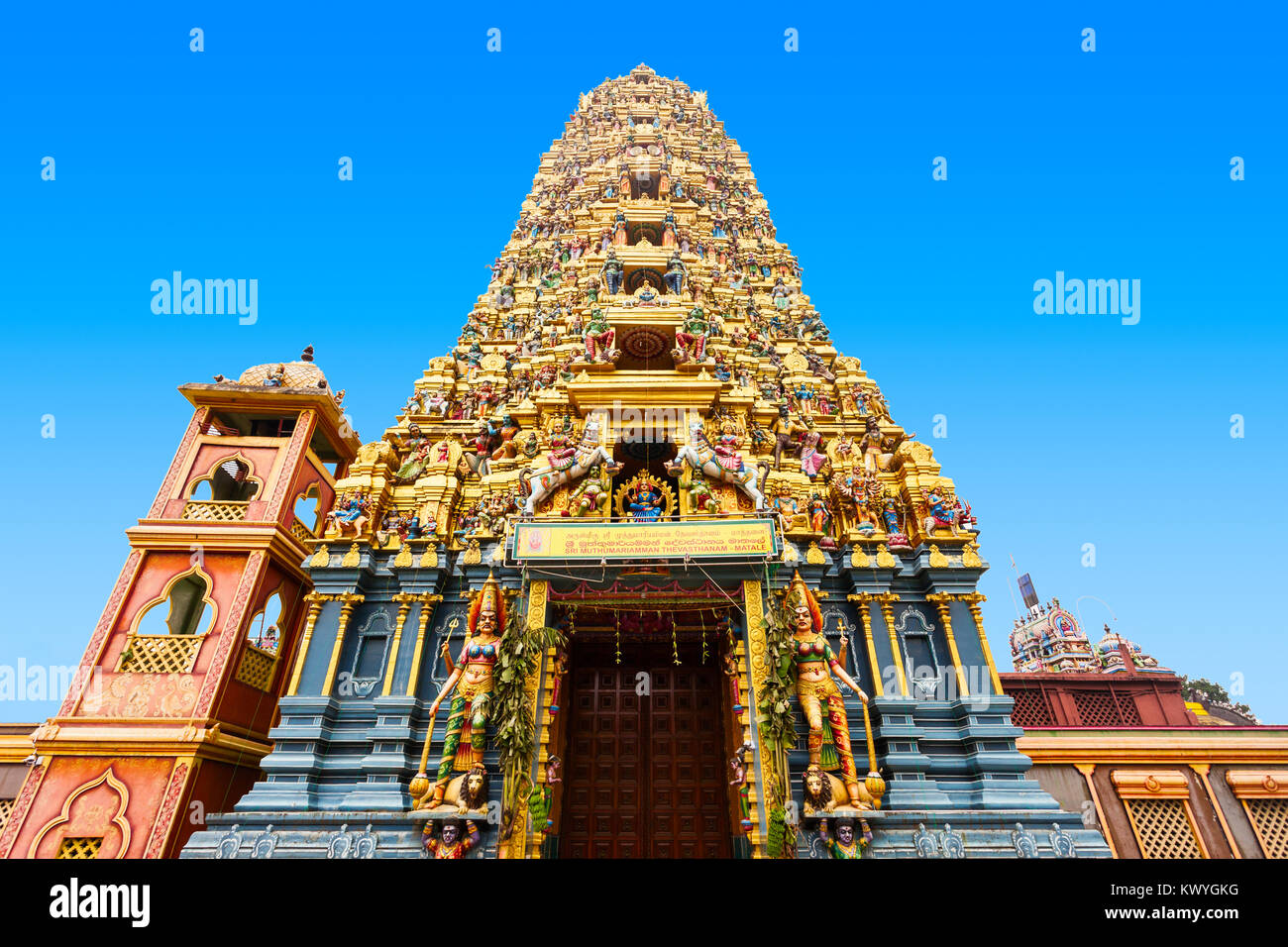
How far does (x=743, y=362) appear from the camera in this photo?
1544cm

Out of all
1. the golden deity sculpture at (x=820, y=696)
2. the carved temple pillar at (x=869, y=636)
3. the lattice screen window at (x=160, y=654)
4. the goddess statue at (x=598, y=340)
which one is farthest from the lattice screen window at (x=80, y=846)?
the carved temple pillar at (x=869, y=636)

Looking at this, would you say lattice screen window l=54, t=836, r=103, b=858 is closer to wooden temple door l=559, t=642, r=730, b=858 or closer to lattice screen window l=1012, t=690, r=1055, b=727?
wooden temple door l=559, t=642, r=730, b=858

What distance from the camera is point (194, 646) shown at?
11844 millimetres

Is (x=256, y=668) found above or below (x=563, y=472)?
below

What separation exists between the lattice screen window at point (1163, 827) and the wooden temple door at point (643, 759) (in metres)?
7.81

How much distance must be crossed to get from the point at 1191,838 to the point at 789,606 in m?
9.19

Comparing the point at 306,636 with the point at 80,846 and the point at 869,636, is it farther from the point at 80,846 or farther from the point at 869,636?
the point at 869,636

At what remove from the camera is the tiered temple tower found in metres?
10.4

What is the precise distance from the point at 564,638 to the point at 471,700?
1.78 m

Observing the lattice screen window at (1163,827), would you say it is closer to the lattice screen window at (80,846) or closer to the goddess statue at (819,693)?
the goddess statue at (819,693)

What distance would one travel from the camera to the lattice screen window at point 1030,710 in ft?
42.4

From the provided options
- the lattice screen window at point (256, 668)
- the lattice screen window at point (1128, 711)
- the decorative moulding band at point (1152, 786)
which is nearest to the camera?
the decorative moulding band at point (1152, 786)

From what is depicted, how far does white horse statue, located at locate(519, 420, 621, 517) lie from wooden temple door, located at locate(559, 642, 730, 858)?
357 cm

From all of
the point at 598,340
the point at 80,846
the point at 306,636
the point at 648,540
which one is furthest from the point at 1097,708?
the point at 80,846
